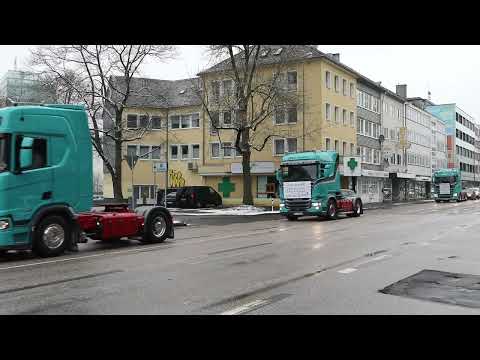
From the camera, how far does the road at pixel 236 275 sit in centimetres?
692

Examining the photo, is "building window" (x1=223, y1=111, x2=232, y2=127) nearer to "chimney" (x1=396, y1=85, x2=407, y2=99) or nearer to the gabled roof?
the gabled roof

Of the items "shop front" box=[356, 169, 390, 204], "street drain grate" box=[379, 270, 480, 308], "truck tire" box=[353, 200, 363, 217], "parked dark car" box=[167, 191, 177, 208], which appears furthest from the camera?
"shop front" box=[356, 169, 390, 204]

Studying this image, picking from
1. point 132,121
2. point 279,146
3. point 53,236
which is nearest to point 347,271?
point 53,236

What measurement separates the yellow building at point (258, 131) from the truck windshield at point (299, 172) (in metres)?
12.1

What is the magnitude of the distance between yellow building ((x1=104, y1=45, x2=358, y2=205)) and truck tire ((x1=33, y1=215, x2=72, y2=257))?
85.9 ft

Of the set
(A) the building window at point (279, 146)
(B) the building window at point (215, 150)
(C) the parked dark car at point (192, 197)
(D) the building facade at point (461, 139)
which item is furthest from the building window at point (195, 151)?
(D) the building facade at point (461, 139)

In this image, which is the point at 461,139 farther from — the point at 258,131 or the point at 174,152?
the point at 258,131

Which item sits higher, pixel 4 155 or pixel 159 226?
pixel 4 155

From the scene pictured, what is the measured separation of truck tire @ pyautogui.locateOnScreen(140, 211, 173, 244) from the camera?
15.6 meters

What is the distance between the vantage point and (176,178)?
5506 cm

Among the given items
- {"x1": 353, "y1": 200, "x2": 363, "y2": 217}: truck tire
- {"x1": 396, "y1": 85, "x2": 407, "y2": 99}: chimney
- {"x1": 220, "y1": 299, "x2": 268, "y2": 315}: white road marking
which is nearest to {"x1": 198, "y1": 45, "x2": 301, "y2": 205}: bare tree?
{"x1": 353, "y1": 200, "x2": 363, "y2": 217}: truck tire

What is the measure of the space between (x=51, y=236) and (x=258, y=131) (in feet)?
112
